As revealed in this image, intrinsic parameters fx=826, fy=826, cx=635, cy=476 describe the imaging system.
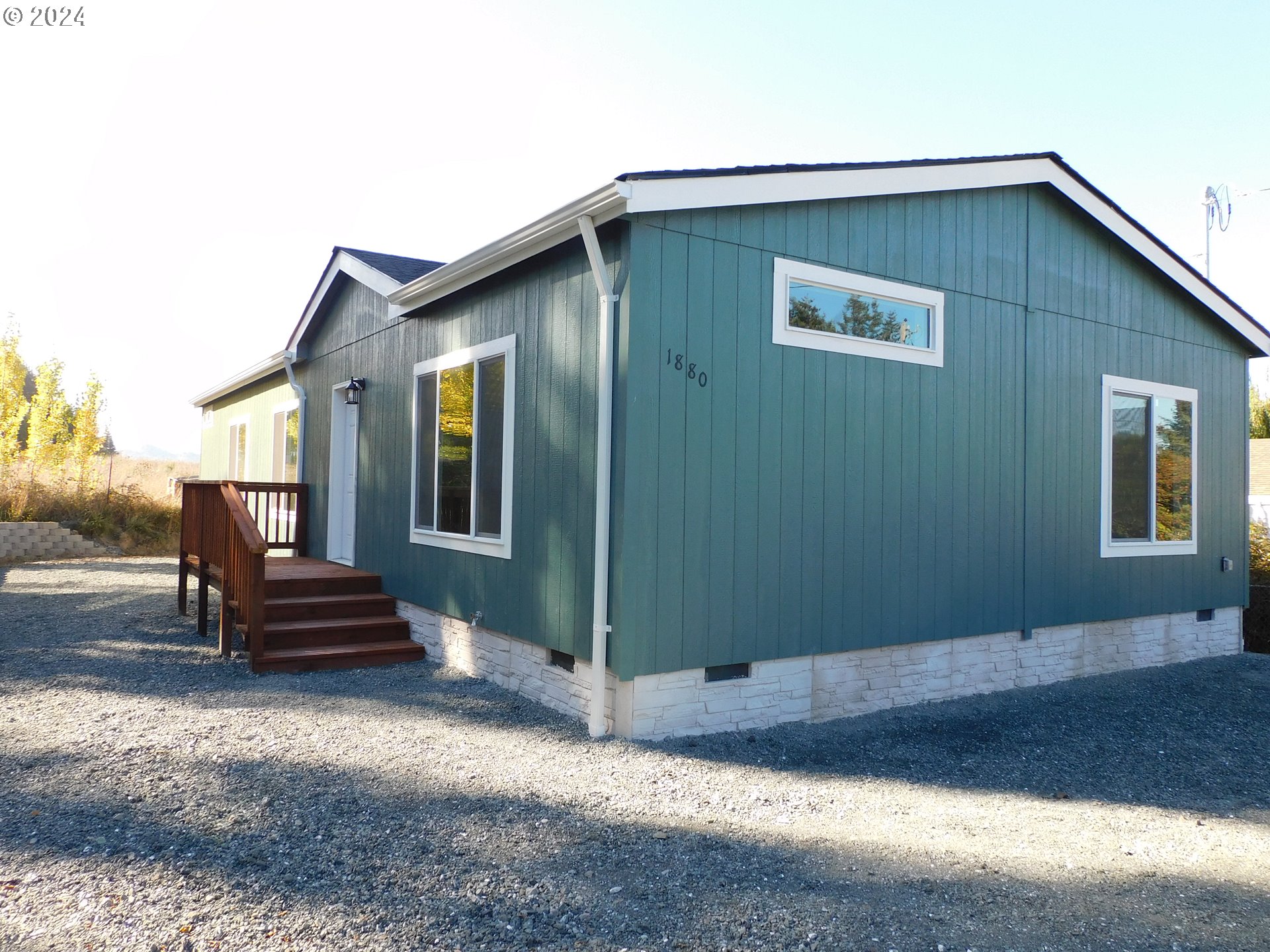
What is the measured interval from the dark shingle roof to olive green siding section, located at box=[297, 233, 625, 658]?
14.3 inches

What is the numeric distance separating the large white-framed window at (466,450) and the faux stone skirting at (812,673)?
68 centimetres

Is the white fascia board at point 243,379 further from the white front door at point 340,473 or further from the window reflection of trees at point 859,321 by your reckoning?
the window reflection of trees at point 859,321

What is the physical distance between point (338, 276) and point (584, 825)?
7.13 m

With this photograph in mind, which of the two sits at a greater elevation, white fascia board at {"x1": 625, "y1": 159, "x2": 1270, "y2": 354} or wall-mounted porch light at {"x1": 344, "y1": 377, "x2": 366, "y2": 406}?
white fascia board at {"x1": 625, "y1": 159, "x2": 1270, "y2": 354}

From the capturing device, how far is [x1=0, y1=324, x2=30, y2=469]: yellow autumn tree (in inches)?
585

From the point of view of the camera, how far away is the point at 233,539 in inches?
254

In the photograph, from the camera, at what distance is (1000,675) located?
6328 mm

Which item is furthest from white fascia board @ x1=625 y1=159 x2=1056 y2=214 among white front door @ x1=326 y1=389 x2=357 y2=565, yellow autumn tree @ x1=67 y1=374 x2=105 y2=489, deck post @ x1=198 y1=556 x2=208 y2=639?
yellow autumn tree @ x1=67 y1=374 x2=105 y2=489

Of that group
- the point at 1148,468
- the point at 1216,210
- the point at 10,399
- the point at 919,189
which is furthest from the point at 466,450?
the point at 1216,210

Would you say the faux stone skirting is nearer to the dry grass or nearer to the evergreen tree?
the evergreen tree

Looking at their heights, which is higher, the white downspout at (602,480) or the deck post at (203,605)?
the white downspout at (602,480)

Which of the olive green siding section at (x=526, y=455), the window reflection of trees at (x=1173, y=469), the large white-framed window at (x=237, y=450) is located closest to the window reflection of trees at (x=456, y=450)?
the olive green siding section at (x=526, y=455)

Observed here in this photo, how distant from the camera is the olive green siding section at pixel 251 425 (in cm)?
1101

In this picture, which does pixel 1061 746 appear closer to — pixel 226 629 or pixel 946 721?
pixel 946 721
